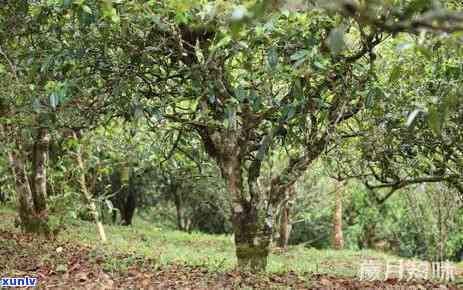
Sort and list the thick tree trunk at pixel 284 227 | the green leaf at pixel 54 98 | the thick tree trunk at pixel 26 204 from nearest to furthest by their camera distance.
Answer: the green leaf at pixel 54 98 → the thick tree trunk at pixel 26 204 → the thick tree trunk at pixel 284 227

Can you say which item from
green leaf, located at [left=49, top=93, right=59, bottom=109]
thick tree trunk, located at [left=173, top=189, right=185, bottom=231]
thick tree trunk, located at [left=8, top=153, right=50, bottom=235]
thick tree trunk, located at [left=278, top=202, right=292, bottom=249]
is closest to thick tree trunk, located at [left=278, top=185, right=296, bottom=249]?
thick tree trunk, located at [left=278, top=202, right=292, bottom=249]

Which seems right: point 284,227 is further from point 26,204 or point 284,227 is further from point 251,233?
point 251,233

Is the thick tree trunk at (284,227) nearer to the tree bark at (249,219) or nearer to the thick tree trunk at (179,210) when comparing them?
the thick tree trunk at (179,210)

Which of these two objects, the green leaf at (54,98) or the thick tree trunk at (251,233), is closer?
the green leaf at (54,98)

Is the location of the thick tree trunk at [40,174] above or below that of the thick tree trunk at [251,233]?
above

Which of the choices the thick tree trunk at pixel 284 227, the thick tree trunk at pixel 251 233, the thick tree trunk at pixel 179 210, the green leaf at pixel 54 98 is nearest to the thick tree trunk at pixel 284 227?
the thick tree trunk at pixel 284 227

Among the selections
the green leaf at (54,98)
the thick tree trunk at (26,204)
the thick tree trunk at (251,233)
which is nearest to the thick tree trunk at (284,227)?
the thick tree trunk at (26,204)

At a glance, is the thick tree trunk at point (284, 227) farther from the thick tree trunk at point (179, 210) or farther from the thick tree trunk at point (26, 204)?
the thick tree trunk at point (26, 204)

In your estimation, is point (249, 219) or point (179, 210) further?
point (179, 210)

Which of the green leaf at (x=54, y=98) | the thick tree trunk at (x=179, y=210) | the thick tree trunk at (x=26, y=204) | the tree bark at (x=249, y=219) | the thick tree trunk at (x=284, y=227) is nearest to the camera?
the green leaf at (x=54, y=98)

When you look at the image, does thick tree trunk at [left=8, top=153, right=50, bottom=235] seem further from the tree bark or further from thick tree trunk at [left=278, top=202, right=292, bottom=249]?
thick tree trunk at [left=278, top=202, right=292, bottom=249]

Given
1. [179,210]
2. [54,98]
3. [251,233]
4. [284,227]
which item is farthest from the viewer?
[179,210]

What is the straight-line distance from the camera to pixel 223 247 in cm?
1480

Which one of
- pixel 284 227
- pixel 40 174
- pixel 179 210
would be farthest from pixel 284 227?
pixel 40 174
